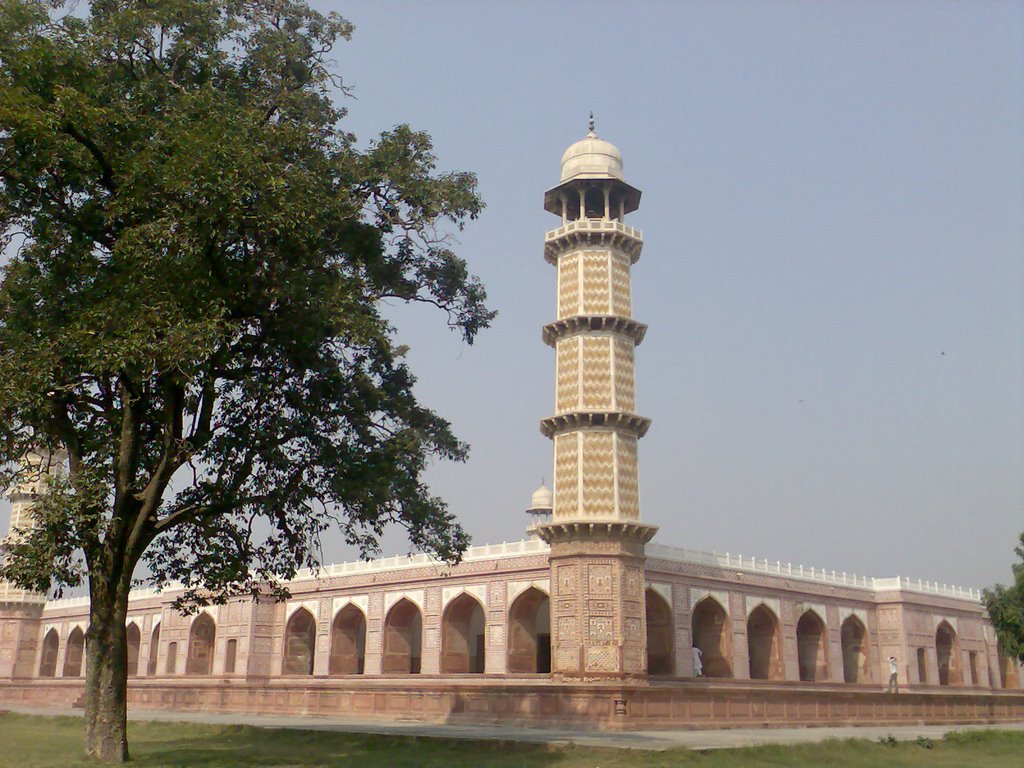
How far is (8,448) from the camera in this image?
44.7 ft

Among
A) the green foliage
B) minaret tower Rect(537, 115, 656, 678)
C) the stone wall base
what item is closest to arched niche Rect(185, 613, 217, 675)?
the stone wall base

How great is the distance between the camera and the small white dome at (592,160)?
3222 cm

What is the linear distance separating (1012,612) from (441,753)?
86.9 ft

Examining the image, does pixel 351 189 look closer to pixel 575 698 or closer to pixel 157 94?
pixel 157 94

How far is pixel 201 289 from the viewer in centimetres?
1338

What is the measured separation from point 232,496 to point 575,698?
28.4ft

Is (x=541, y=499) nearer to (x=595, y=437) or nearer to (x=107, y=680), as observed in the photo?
(x=595, y=437)

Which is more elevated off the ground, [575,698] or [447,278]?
[447,278]

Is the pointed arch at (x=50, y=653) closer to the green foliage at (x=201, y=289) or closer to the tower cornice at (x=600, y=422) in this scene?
the tower cornice at (x=600, y=422)

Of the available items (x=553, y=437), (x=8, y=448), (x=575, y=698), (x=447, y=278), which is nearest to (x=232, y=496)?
(x=8, y=448)

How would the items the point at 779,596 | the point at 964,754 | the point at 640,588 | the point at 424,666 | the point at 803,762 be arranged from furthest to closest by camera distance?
the point at 779,596
the point at 424,666
the point at 640,588
the point at 964,754
the point at 803,762

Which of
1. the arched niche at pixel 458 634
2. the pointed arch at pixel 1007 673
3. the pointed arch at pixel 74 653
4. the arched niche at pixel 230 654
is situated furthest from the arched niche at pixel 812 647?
the pointed arch at pixel 74 653

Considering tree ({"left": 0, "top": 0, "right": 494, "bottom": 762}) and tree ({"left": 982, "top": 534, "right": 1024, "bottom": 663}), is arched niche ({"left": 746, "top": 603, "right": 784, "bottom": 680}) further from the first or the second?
tree ({"left": 0, "top": 0, "right": 494, "bottom": 762})

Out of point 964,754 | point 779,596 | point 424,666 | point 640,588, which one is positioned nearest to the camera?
point 964,754
